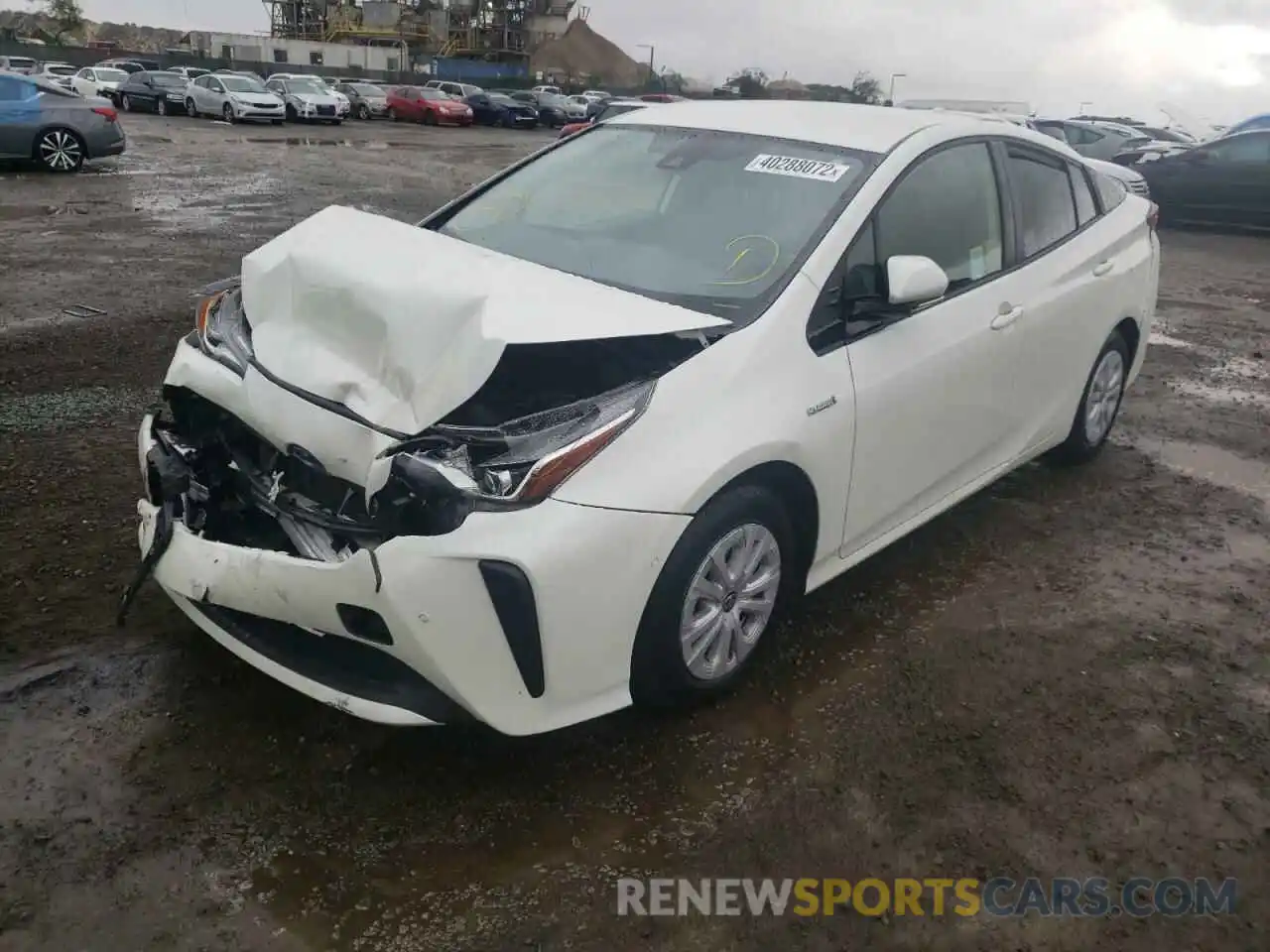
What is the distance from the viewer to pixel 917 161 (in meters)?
3.63

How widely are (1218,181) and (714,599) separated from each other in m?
15.2

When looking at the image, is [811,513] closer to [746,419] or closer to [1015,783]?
[746,419]

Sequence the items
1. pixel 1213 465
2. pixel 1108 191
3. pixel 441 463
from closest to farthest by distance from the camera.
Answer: pixel 441 463, pixel 1108 191, pixel 1213 465

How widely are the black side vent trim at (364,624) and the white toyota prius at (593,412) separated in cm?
1

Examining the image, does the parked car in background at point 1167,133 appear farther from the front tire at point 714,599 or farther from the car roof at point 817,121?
the front tire at point 714,599

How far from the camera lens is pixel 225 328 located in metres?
3.34

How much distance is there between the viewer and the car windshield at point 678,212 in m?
3.28

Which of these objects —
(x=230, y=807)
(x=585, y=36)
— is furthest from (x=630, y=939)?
(x=585, y=36)

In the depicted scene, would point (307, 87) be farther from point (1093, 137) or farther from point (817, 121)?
point (817, 121)

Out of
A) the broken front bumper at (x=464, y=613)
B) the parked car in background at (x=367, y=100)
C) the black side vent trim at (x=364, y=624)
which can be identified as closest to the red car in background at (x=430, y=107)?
the parked car in background at (x=367, y=100)

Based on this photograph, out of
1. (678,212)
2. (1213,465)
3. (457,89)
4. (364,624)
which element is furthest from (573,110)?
(364,624)

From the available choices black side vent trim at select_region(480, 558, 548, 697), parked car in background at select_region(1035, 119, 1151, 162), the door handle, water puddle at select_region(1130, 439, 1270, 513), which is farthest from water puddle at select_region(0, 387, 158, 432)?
parked car in background at select_region(1035, 119, 1151, 162)

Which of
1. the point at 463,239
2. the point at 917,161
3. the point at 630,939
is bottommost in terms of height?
the point at 630,939

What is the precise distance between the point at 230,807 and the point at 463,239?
2076 millimetres
